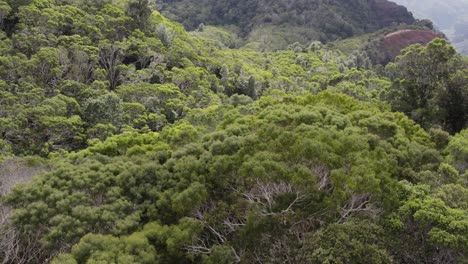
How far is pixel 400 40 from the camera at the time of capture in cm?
9619

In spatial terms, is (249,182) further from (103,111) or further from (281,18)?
(281,18)

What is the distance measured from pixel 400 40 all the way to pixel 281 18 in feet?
108

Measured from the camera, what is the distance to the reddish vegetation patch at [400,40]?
94812mm

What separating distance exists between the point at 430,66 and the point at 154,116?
72.2ft

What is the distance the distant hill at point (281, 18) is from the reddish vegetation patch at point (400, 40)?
1851 cm

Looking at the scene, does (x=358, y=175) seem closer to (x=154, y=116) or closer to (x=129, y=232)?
(x=129, y=232)

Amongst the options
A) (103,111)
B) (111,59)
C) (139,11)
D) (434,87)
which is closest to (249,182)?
(103,111)

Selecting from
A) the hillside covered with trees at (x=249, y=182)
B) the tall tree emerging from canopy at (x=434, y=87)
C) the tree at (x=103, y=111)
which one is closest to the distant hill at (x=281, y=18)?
the tall tree emerging from canopy at (x=434, y=87)

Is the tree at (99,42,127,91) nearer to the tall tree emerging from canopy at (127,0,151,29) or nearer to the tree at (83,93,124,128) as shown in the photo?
the tall tree emerging from canopy at (127,0,151,29)

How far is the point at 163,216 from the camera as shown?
61.0ft

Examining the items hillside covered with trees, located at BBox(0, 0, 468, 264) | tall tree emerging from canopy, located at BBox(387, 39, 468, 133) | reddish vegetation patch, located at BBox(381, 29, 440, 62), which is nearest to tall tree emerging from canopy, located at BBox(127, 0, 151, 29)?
hillside covered with trees, located at BBox(0, 0, 468, 264)

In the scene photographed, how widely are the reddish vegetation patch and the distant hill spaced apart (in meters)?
18.5

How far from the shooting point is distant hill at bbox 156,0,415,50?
111188 mm

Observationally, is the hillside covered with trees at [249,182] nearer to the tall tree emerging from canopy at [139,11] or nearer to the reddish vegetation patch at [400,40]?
the tall tree emerging from canopy at [139,11]
